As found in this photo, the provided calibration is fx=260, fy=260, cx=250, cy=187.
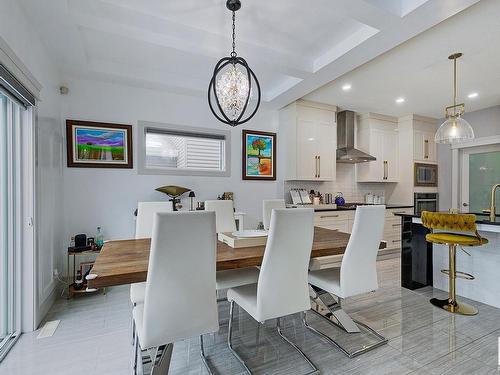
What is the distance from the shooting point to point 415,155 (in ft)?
16.7

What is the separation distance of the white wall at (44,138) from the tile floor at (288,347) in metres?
0.41

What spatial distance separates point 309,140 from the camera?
14.1 ft

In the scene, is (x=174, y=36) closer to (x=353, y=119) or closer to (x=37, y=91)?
A: (x=37, y=91)

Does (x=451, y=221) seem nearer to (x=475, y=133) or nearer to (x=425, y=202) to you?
(x=425, y=202)

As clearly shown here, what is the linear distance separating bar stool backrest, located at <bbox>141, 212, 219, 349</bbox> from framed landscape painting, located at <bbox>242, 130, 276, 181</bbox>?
2.86m

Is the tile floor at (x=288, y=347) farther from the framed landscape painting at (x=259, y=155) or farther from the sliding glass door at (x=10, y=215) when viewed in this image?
the framed landscape painting at (x=259, y=155)

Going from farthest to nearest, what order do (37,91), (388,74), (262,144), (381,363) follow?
(262,144) → (388,74) → (37,91) → (381,363)

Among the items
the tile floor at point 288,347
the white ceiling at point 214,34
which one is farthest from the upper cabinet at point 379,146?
the tile floor at point 288,347

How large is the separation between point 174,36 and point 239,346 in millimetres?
2771

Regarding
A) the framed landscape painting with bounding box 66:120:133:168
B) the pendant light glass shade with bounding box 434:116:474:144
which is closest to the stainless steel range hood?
the pendant light glass shade with bounding box 434:116:474:144

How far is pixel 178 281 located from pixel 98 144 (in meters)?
2.71

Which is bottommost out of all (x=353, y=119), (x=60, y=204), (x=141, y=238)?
(x=141, y=238)

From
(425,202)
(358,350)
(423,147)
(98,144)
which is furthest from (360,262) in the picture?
(423,147)

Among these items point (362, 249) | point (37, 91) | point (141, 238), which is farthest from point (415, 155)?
point (37, 91)
